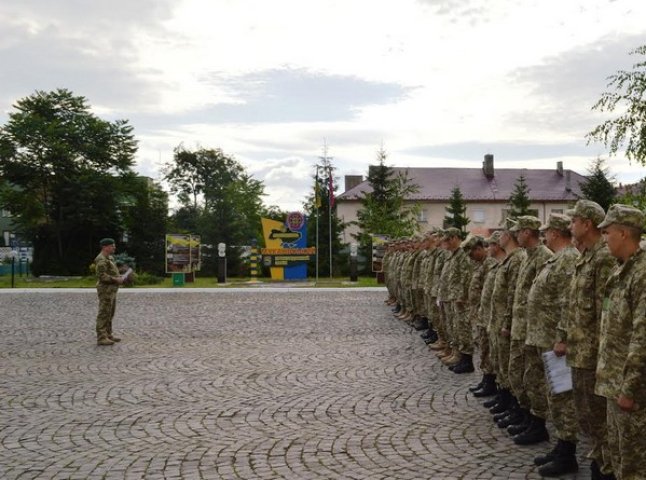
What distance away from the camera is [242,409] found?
23.4ft

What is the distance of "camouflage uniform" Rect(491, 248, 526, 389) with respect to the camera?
655cm

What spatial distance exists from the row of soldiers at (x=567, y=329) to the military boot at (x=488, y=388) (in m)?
0.01

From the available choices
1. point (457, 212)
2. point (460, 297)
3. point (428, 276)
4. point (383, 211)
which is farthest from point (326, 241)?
point (460, 297)

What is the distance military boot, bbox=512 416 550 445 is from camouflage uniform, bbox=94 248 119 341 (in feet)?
27.1

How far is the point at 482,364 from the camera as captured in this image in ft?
24.7

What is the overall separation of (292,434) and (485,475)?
1890mm

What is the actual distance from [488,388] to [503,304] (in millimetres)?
1433

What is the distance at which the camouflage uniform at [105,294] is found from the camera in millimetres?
11906

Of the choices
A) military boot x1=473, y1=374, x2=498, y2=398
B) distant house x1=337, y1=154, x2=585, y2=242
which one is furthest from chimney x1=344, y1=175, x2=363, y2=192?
military boot x1=473, y1=374, x2=498, y2=398

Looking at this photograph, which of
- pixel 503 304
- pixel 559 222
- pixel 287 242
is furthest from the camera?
pixel 287 242

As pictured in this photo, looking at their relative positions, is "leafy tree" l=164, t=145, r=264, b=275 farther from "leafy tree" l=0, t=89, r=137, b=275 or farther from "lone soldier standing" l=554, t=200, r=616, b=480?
"lone soldier standing" l=554, t=200, r=616, b=480

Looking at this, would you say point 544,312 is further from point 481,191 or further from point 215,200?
point 481,191

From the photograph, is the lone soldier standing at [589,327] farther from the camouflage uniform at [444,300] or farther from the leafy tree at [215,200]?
the leafy tree at [215,200]

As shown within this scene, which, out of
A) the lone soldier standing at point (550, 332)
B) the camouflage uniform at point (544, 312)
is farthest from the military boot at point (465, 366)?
the camouflage uniform at point (544, 312)
